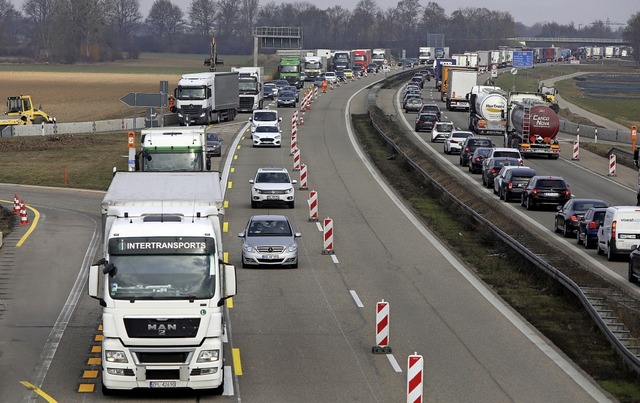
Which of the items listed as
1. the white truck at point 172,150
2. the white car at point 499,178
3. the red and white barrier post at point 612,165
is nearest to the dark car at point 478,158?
the red and white barrier post at point 612,165

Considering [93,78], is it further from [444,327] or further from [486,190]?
[444,327]

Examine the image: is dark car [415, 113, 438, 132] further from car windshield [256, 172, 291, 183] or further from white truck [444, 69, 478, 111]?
car windshield [256, 172, 291, 183]

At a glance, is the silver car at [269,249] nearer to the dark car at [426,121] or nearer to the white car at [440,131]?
the white car at [440,131]

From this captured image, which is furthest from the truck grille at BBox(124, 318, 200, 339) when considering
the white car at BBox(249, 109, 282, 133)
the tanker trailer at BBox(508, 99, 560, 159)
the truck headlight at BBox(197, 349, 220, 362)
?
the white car at BBox(249, 109, 282, 133)

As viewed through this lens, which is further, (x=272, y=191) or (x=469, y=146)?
(x=469, y=146)

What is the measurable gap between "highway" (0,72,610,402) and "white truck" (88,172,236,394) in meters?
0.84

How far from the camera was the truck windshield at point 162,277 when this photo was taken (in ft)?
60.5

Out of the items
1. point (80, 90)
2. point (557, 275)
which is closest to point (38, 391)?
point (557, 275)

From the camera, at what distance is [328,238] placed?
116 feet

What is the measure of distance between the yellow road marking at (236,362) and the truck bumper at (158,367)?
2444 millimetres

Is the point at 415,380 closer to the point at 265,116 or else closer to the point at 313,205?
the point at 313,205

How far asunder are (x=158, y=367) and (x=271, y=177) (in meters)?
26.9

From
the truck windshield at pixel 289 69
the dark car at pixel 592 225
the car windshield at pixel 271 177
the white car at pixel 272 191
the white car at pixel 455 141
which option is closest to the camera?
the dark car at pixel 592 225

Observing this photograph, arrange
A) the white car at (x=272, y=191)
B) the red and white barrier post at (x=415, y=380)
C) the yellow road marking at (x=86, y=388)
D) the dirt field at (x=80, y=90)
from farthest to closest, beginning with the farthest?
the dirt field at (x=80, y=90) → the white car at (x=272, y=191) → the yellow road marking at (x=86, y=388) → the red and white barrier post at (x=415, y=380)
